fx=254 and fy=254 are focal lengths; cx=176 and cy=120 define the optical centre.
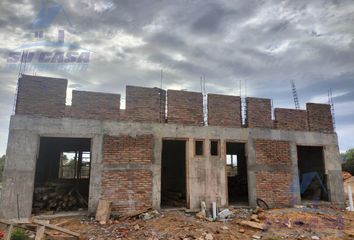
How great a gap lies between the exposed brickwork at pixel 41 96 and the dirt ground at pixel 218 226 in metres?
3.71

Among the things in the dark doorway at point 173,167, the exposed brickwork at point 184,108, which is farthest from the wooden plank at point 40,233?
the dark doorway at point 173,167

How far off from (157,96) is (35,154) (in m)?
4.73

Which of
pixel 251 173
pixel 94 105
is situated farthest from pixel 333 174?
pixel 94 105

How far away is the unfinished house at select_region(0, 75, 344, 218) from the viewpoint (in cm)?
864

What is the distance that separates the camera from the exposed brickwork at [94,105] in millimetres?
9172

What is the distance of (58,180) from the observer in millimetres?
12047

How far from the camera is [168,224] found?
798 cm

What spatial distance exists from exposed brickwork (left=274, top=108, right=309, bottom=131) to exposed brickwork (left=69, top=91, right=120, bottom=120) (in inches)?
275

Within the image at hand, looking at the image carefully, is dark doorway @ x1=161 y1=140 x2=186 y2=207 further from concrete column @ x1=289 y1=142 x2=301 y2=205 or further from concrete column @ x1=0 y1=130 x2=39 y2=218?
concrete column @ x1=0 y1=130 x2=39 y2=218

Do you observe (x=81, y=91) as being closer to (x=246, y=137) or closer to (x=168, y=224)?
(x=168, y=224)

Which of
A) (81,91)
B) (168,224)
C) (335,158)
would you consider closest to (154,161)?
(168,224)

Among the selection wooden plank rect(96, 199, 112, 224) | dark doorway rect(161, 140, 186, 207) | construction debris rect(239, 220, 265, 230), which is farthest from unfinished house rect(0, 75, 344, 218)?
dark doorway rect(161, 140, 186, 207)

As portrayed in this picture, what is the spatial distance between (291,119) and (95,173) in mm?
8690

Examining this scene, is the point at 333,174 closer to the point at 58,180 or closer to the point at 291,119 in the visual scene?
the point at 291,119
